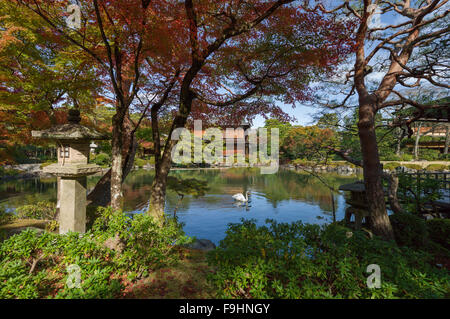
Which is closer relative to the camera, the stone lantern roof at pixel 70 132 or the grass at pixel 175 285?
the grass at pixel 175 285

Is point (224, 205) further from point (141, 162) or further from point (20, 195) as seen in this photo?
point (141, 162)

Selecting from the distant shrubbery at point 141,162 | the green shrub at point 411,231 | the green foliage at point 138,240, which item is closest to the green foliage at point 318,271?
the green foliage at point 138,240

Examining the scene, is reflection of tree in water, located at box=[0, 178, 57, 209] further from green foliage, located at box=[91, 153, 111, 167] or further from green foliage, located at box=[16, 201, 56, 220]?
green foliage, located at box=[91, 153, 111, 167]

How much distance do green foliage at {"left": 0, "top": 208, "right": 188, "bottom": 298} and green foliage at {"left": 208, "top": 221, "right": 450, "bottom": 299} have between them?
117cm

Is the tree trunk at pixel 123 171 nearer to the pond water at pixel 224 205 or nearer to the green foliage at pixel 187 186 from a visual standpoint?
the green foliage at pixel 187 186

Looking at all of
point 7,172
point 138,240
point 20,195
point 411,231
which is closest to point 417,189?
point 411,231

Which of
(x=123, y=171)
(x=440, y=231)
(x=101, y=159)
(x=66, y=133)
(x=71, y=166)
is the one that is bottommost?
(x=440, y=231)

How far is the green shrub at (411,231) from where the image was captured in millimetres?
4355

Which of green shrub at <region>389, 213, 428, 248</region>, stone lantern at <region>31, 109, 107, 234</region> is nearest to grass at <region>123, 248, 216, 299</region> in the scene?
stone lantern at <region>31, 109, 107, 234</region>

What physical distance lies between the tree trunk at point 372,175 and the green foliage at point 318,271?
2125 millimetres

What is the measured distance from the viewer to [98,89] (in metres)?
7.04

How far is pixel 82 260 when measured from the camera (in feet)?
7.86

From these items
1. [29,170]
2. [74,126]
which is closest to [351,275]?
[74,126]

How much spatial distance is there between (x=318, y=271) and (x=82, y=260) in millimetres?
2690
